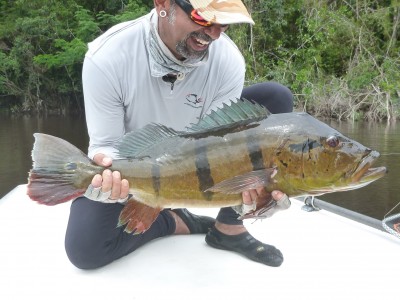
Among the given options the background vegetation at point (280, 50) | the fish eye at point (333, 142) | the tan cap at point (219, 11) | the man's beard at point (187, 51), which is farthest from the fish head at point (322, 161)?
the background vegetation at point (280, 50)

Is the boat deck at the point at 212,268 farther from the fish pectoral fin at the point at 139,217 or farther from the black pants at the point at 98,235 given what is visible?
the fish pectoral fin at the point at 139,217

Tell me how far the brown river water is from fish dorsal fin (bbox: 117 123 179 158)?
11.2ft

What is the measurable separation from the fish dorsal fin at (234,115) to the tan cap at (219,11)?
17.4 inches

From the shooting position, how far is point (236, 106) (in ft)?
8.06

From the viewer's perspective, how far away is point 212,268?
283 centimetres

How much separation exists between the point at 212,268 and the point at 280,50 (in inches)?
833

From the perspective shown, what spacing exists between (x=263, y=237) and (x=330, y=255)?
49 centimetres

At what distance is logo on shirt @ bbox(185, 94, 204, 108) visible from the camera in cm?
314

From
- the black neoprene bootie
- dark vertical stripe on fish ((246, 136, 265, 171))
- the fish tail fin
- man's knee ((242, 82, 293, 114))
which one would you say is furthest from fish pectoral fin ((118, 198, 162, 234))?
man's knee ((242, 82, 293, 114))

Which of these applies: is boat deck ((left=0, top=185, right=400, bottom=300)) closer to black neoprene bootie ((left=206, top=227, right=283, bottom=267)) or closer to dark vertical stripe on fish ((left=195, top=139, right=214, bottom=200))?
black neoprene bootie ((left=206, top=227, right=283, bottom=267))

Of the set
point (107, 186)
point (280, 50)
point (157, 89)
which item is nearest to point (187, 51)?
point (157, 89)

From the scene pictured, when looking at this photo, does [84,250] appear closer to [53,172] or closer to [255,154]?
[53,172]

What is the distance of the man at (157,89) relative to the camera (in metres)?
2.75

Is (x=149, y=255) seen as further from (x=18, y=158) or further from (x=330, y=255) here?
(x=18, y=158)
